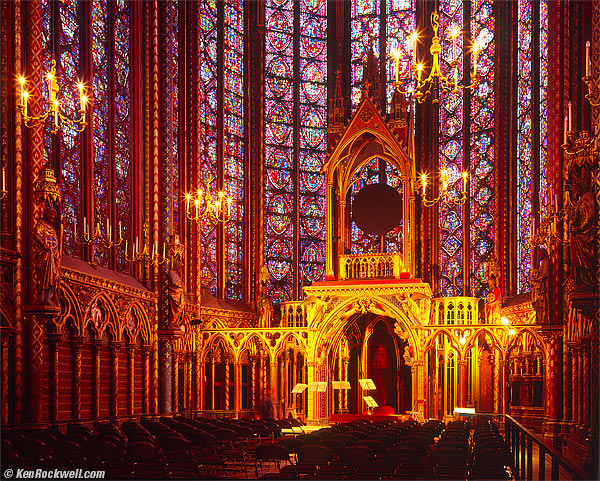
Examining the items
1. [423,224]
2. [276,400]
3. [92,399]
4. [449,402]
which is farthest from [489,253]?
[92,399]

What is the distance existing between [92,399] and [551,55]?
16818 mm

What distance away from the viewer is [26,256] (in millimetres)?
20047

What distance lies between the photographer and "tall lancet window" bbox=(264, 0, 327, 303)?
38.0 metres

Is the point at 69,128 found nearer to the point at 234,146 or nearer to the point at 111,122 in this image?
the point at 111,122

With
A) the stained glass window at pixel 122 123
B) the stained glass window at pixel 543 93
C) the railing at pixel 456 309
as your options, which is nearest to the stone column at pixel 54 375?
the stained glass window at pixel 122 123

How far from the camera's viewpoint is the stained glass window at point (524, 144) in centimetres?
3262

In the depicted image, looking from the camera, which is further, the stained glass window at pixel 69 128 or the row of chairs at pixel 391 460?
the stained glass window at pixel 69 128

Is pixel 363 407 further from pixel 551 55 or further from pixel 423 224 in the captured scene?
pixel 551 55

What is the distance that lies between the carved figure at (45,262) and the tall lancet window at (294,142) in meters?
17.8

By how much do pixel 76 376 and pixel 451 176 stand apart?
20.1 metres

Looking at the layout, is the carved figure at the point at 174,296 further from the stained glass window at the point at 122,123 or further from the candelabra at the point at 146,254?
the stained glass window at the point at 122,123

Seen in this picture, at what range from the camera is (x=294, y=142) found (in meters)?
39.1

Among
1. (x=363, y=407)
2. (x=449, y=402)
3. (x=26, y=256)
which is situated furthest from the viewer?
(x=363, y=407)

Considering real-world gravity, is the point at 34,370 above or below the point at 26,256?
below
